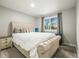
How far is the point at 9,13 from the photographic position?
402 centimetres

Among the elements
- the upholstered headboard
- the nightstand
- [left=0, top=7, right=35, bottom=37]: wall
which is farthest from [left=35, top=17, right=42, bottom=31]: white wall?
the nightstand

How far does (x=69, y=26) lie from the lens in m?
4.06

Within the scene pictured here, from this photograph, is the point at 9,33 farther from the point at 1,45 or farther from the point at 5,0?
the point at 5,0

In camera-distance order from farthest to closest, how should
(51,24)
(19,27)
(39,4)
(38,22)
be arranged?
(38,22)
(51,24)
(19,27)
(39,4)

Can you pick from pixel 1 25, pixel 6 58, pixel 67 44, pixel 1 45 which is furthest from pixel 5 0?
pixel 67 44

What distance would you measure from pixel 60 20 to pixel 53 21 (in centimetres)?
78

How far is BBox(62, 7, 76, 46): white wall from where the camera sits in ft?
12.7

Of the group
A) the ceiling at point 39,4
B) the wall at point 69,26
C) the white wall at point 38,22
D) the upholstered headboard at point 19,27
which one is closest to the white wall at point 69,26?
the wall at point 69,26

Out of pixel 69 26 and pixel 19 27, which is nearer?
pixel 69 26

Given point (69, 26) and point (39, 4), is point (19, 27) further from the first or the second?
point (69, 26)

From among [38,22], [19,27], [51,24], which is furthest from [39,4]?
[38,22]

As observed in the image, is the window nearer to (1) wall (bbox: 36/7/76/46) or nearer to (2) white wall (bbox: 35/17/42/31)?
(2) white wall (bbox: 35/17/42/31)

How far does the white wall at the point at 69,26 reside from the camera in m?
3.88

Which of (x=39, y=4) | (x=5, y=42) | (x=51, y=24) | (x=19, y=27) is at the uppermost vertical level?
(x=39, y=4)
